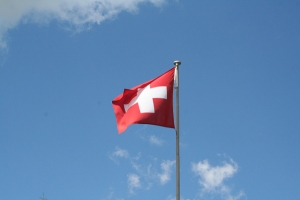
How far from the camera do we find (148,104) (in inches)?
755

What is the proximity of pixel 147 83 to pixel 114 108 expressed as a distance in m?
1.44

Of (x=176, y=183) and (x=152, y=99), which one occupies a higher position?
(x=152, y=99)

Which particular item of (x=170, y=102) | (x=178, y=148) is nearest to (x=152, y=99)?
(x=170, y=102)

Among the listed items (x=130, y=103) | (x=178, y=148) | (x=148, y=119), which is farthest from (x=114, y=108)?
(x=178, y=148)

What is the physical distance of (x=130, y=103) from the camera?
20141mm

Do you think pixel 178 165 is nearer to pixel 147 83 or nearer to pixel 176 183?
pixel 176 183

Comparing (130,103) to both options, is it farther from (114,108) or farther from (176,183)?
(176,183)

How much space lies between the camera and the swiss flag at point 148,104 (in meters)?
18.9

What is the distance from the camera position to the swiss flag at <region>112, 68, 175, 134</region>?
18922 mm

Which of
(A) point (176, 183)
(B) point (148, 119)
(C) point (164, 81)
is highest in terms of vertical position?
(C) point (164, 81)

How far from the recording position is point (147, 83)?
20203mm

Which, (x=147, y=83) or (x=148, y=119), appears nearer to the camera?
(x=148, y=119)

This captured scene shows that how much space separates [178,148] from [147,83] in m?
2.97

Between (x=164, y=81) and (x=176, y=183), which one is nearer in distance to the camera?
(x=176, y=183)
